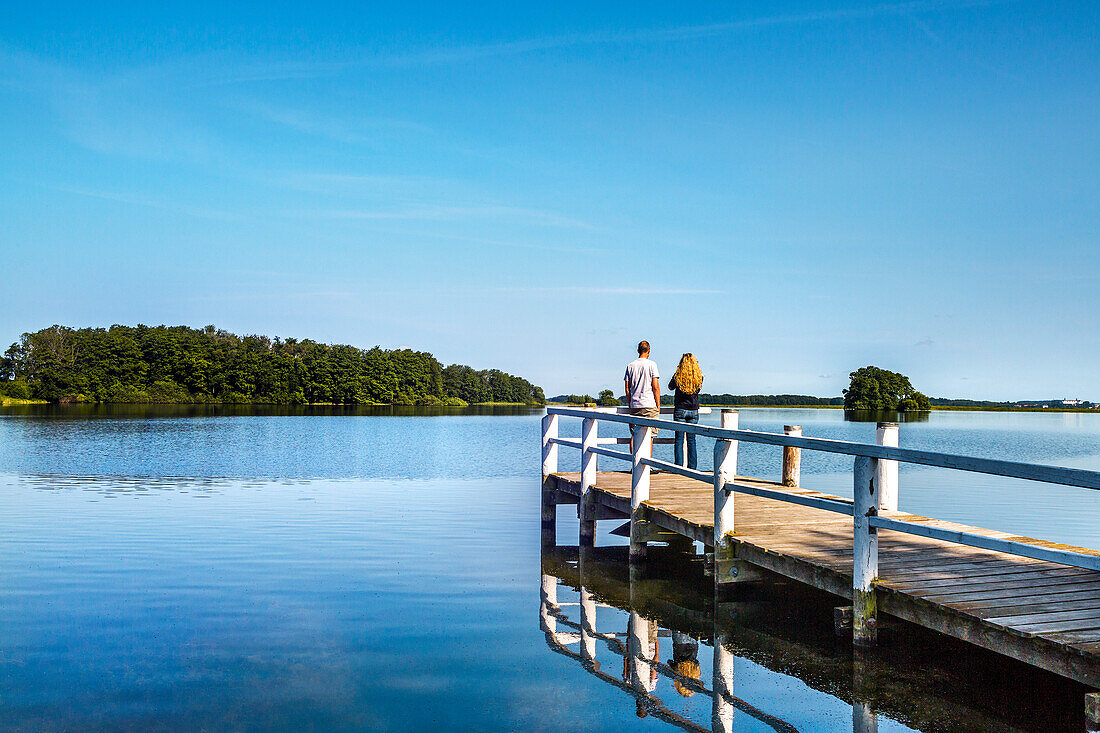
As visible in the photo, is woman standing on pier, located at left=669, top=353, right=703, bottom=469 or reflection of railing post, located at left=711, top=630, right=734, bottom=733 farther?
woman standing on pier, located at left=669, top=353, right=703, bottom=469

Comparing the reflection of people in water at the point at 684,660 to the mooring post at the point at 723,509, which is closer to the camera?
the reflection of people in water at the point at 684,660

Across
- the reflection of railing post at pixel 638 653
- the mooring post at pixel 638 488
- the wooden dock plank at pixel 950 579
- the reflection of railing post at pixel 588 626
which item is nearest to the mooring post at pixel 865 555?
the wooden dock plank at pixel 950 579

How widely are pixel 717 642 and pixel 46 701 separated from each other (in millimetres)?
5466

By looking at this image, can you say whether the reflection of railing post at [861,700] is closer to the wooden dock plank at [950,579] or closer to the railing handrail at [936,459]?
the wooden dock plank at [950,579]

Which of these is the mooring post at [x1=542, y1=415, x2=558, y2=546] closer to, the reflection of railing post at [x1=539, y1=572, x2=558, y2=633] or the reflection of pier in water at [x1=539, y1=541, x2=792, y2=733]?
the reflection of railing post at [x1=539, y1=572, x2=558, y2=633]

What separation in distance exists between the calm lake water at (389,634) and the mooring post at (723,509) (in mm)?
618

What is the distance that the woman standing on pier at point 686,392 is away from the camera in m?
13.5

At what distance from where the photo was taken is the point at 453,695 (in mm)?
6316

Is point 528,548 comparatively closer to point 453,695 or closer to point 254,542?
point 254,542

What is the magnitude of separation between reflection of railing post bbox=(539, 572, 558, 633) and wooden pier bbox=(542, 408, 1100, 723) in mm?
1314

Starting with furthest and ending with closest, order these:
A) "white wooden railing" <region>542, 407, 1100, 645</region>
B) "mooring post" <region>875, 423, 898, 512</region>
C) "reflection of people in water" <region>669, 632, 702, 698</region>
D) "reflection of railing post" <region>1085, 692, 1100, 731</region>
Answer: "mooring post" <region>875, 423, 898, 512</region> → "reflection of people in water" <region>669, 632, 702, 698</region> → "white wooden railing" <region>542, 407, 1100, 645</region> → "reflection of railing post" <region>1085, 692, 1100, 731</region>

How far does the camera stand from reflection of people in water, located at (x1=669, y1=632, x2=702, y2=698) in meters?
6.58

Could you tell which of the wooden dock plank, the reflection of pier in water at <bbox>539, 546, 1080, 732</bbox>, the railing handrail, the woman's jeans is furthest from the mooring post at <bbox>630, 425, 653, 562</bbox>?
the woman's jeans

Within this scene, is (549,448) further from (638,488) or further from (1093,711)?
(1093,711)
